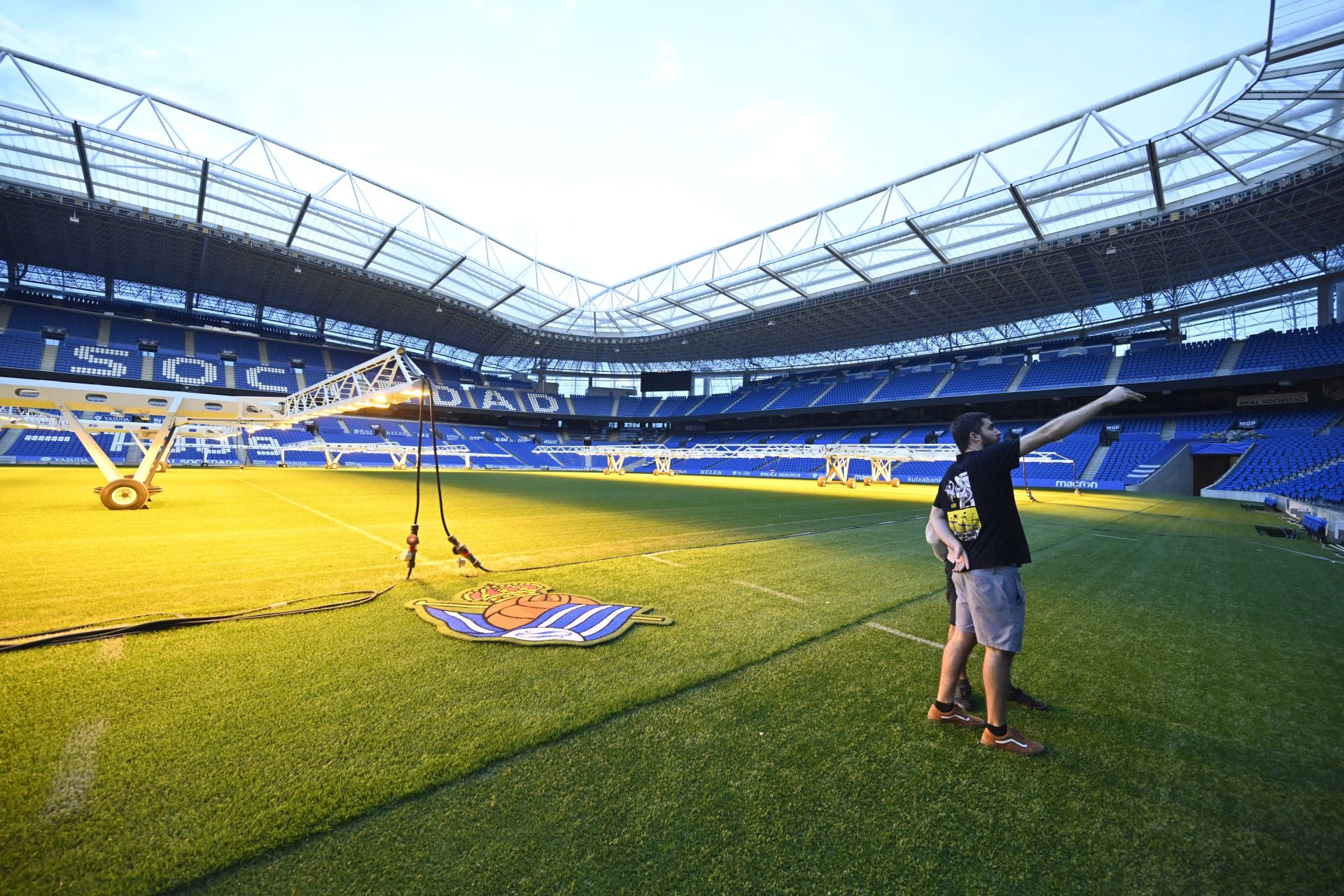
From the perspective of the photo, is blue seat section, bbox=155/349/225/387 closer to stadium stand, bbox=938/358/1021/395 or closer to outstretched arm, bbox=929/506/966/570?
outstretched arm, bbox=929/506/966/570

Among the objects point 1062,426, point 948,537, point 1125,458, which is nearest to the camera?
point 1062,426

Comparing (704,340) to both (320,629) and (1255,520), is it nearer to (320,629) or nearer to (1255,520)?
(1255,520)

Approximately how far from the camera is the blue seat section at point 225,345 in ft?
164

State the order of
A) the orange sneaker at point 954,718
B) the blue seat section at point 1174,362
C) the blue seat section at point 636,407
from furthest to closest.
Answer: the blue seat section at point 636,407
the blue seat section at point 1174,362
the orange sneaker at point 954,718

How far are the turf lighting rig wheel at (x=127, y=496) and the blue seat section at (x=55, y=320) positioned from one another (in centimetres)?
5154

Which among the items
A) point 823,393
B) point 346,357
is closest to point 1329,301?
point 823,393

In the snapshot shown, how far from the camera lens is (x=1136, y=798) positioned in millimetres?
2580

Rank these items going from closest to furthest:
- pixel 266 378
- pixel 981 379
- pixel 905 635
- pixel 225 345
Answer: pixel 905 635
pixel 981 379
pixel 266 378
pixel 225 345

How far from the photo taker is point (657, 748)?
9.27 ft

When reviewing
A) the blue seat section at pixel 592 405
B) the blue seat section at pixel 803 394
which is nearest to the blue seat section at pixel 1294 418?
the blue seat section at pixel 803 394

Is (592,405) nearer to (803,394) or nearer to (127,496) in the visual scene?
(803,394)

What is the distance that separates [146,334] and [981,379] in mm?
78480

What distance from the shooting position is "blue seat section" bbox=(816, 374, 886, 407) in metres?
55.1

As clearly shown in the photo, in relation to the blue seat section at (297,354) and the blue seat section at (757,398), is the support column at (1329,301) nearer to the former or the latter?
the blue seat section at (757,398)
